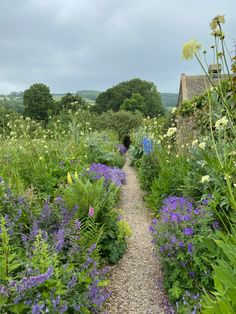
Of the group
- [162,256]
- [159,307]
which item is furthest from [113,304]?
[162,256]

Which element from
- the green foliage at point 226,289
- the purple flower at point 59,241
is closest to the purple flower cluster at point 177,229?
the green foliage at point 226,289

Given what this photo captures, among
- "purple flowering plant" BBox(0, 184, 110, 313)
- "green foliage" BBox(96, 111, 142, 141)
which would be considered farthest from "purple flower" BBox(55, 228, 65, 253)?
"green foliage" BBox(96, 111, 142, 141)

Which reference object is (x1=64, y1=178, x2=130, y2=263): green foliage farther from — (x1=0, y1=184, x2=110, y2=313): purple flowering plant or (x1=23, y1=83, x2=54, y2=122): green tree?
(x1=23, y1=83, x2=54, y2=122): green tree

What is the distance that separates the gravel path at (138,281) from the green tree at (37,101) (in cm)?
3125

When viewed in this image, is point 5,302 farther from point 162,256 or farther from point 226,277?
point 162,256

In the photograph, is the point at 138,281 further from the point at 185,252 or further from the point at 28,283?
the point at 28,283

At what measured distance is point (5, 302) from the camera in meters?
1.87

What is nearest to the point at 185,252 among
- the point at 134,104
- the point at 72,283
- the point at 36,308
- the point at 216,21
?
the point at 72,283

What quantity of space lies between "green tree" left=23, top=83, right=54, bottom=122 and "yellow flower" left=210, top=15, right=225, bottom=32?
3305 centimetres

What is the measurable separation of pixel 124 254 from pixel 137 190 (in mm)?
3537

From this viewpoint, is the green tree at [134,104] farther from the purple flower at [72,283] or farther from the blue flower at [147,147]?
the purple flower at [72,283]

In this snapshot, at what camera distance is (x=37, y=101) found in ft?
118

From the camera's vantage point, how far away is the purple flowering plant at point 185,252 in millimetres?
2662

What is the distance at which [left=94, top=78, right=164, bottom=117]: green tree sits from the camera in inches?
1834
